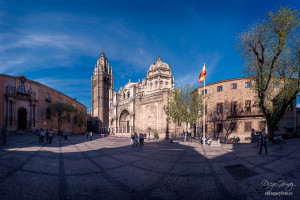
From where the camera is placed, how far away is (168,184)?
4.80 meters

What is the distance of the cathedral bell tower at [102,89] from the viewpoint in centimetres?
6743

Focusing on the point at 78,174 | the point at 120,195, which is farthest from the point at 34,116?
the point at 120,195

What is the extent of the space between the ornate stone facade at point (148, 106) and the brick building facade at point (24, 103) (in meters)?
19.3

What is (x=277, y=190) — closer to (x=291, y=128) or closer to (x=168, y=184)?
(x=168, y=184)

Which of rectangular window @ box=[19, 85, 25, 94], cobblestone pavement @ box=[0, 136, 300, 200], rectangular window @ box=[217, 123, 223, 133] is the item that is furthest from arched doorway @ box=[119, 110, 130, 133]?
cobblestone pavement @ box=[0, 136, 300, 200]

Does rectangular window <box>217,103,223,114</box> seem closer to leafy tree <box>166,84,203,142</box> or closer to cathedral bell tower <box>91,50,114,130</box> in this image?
leafy tree <box>166,84,203,142</box>

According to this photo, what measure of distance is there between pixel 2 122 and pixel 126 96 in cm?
3114

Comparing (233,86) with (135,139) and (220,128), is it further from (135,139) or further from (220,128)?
(135,139)

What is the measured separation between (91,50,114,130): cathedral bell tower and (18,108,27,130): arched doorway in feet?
116

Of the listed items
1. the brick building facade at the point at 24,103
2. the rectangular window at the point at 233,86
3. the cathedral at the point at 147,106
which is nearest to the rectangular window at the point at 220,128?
the rectangular window at the point at 233,86

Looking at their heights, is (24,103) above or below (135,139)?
above

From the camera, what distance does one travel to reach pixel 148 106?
3762cm

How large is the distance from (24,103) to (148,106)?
26463 mm

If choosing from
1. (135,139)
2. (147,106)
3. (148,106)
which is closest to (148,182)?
(135,139)
